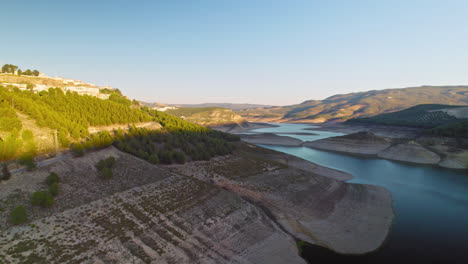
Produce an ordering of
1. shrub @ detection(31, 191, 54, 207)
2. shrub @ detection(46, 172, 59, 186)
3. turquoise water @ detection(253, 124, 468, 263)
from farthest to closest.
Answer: shrub @ detection(46, 172, 59, 186) → turquoise water @ detection(253, 124, 468, 263) → shrub @ detection(31, 191, 54, 207)

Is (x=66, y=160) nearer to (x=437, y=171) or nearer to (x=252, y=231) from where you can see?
(x=252, y=231)

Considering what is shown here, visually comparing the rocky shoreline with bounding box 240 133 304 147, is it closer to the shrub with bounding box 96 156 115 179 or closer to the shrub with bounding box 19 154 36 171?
the shrub with bounding box 96 156 115 179

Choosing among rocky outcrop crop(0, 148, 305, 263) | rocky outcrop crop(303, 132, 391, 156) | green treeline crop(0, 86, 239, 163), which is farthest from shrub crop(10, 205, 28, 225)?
rocky outcrop crop(303, 132, 391, 156)

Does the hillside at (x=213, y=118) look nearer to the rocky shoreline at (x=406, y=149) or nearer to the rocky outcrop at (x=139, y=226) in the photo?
the rocky shoreline at (x=406, y=149)

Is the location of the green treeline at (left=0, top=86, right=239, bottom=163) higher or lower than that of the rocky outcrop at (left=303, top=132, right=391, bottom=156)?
higher

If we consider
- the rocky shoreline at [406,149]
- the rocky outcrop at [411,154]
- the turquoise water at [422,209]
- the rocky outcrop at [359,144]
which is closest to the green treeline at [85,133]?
the turquoise water at [422,209]
